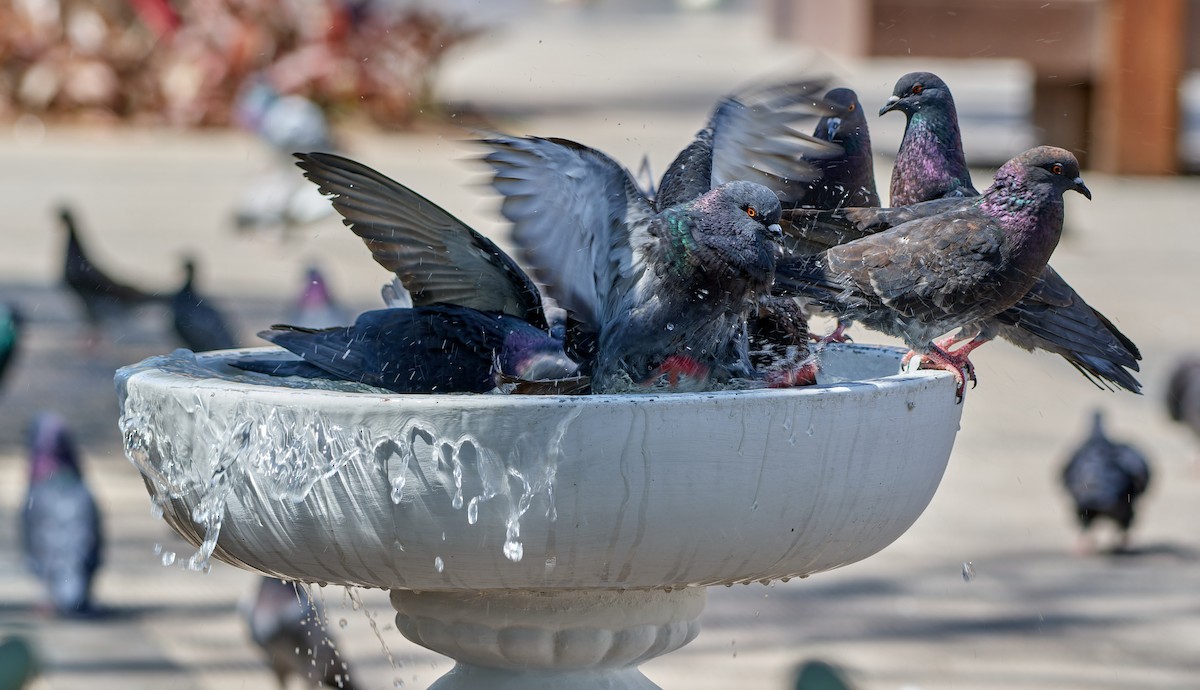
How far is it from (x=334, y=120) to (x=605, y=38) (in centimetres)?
1685

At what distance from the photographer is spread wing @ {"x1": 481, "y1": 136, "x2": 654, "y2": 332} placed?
247cm

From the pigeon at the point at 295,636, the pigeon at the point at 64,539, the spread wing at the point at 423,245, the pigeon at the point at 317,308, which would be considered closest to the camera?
the spread wing at the point at 423,245

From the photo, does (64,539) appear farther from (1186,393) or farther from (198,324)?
(1186,393)

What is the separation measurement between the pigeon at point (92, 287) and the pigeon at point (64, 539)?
117 inches

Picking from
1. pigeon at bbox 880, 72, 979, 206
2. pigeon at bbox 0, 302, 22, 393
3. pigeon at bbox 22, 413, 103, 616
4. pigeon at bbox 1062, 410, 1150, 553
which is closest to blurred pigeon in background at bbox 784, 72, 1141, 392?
pigeon at bbox 880, 72, 979, 206

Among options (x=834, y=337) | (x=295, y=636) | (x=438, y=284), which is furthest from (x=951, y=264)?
(x=295, y=636)

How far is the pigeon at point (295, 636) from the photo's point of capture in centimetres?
401

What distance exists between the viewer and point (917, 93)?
2.98m

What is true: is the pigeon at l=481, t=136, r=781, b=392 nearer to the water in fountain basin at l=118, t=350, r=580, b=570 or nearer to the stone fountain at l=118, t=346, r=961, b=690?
the stone fountain at l=118, t=346, r=961, b=690

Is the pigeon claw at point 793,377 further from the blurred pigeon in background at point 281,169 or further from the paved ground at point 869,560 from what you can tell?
the blurred pigeon in background at point 281,169

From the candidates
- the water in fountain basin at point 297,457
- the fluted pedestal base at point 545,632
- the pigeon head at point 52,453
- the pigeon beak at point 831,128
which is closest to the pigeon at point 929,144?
the pigeon beak at point 831,128

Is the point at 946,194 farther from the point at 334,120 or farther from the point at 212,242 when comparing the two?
the point at 334,120

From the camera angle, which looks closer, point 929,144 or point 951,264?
point 951,264

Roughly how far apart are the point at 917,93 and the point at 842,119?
0.19 metres
